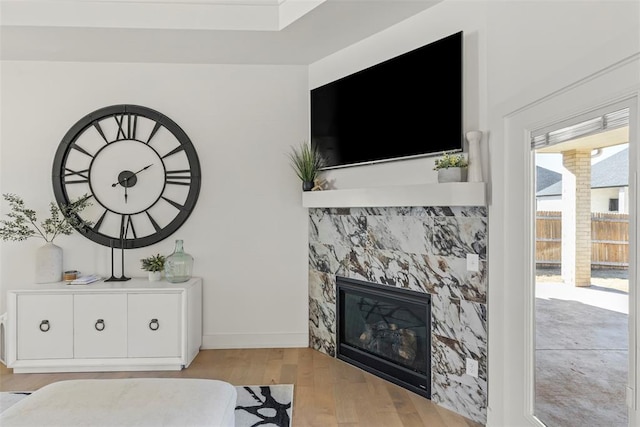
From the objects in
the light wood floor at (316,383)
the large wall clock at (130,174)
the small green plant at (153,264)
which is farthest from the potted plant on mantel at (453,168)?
the small green plant at (153,264)

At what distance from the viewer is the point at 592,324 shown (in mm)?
1608

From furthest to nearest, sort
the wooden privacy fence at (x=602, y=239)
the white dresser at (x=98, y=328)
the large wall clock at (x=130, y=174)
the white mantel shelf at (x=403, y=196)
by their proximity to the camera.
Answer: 1. the large wall clock at (x=130, y=174)
2. the white dresser at (x=98, y=328)
3. the white mantel shelf at (x=403, y=196)
4. the wooden privacy fence at (x=602, y=239)

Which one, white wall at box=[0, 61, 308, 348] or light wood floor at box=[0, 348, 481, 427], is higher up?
white wall at box=[0, 61, 308, 348]

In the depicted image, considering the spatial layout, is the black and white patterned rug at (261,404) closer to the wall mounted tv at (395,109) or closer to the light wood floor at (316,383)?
the light wood floor at (316,383)

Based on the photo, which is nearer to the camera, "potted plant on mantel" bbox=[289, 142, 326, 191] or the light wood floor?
the light wood floor

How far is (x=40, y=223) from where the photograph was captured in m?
3.55

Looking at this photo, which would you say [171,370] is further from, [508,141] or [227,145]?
[508,141]

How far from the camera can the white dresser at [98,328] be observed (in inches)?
122

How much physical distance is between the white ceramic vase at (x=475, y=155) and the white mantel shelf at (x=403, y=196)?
0.19 ft

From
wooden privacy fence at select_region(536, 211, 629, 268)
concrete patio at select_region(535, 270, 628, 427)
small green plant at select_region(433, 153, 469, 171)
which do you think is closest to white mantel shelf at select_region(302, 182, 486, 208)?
small green plant at select_region(433, 153, 469, 171)

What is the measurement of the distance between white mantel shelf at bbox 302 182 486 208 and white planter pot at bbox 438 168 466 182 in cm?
6

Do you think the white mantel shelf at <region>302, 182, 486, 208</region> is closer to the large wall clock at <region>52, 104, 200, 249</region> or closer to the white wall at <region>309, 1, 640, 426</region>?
the white wall at <region>309, 1, 640, 426</region>

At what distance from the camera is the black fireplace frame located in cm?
268

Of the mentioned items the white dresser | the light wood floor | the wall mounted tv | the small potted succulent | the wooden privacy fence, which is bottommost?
the light wood floor
